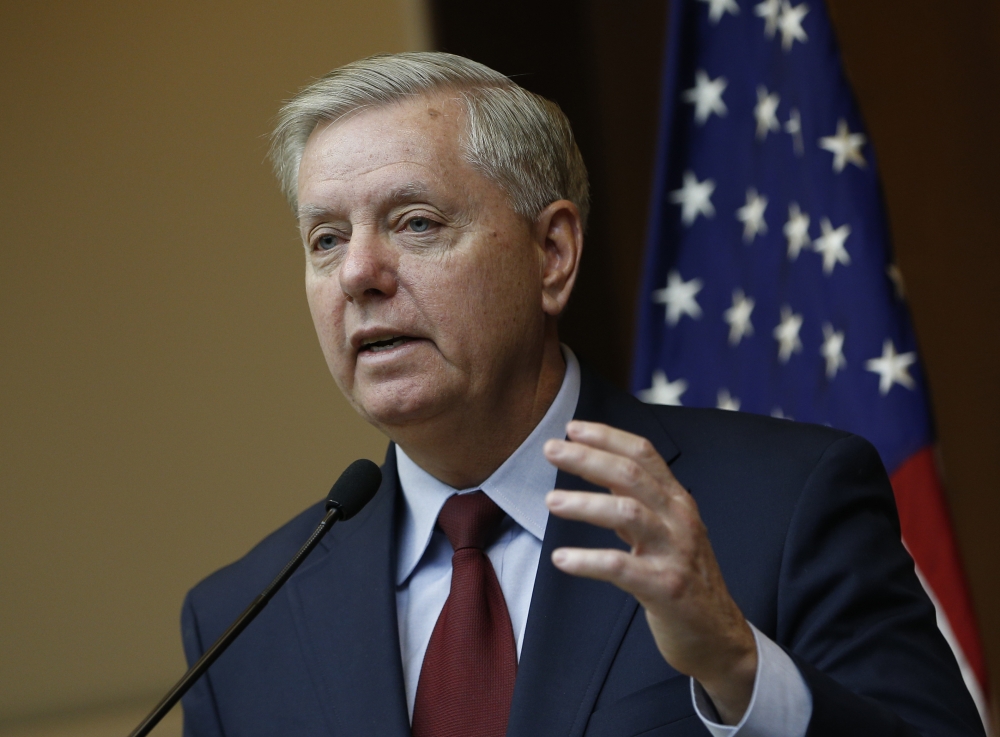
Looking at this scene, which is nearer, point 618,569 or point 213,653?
point 618,569

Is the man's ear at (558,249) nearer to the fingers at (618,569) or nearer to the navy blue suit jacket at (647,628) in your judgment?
the navy blue suit jacket at (647,628)

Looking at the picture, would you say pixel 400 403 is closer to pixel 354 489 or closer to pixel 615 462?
pixel 354 489

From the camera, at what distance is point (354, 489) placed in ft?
5.27

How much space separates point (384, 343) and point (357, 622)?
0.48 m

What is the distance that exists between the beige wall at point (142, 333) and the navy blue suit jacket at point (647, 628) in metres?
1.34

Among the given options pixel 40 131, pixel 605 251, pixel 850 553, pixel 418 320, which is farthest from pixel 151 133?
pixel 850 553

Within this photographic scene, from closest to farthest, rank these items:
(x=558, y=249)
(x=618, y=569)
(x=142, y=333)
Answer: (x=618, y=569) → (x=558, y=249) → (x=142, y=333)

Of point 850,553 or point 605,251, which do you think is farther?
point 605,251

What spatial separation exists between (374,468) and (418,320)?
0.26 m

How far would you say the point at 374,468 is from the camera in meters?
1.65

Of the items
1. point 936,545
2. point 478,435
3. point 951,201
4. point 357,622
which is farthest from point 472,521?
point 951,201

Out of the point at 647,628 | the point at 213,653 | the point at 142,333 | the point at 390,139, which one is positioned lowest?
the point at 142,333

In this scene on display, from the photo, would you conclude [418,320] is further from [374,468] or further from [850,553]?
[850,553]

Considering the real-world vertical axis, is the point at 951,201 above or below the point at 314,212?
below
